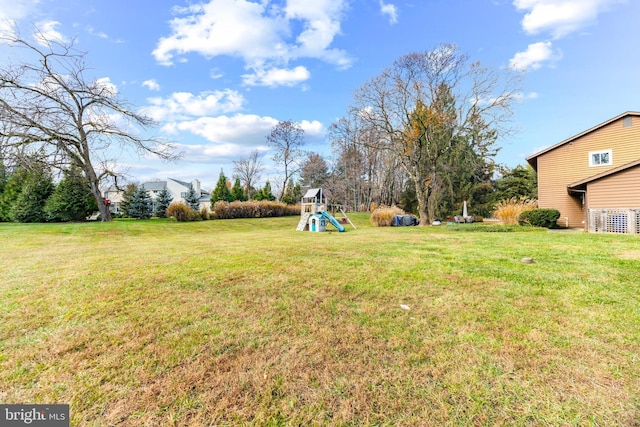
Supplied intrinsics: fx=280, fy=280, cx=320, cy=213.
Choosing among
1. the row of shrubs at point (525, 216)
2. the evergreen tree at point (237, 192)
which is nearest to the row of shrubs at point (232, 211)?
the row of shrubs at point (525, 216)

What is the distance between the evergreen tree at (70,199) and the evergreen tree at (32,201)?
2.55ft

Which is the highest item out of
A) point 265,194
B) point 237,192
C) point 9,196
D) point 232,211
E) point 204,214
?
point 237,192

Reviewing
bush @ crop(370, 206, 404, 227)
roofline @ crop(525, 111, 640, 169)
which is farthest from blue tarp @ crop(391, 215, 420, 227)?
roofline @ crop(525, 111, 640, 169)

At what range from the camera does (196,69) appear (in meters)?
11.0

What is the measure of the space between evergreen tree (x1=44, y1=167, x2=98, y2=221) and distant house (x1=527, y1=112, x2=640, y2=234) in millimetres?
28180

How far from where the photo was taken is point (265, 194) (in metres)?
37.2

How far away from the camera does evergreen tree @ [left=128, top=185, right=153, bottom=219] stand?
2454 cm

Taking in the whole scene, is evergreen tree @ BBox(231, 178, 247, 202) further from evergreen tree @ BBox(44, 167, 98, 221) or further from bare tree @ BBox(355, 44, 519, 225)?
bare tree @ BBox(355, 44, 519, 225)

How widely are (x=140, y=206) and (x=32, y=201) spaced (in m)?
6.68

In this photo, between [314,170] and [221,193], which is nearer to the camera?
[314,170]

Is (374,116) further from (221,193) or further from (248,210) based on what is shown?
(221,193)

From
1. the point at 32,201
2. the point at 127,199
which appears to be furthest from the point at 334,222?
the point at 127,199

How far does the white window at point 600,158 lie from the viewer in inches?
535

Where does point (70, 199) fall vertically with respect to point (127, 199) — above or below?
below
